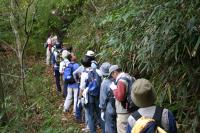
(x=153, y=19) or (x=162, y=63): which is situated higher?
(x=153, y=19)

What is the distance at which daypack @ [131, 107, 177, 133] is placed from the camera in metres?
3.67

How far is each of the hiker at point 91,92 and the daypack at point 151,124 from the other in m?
4.43

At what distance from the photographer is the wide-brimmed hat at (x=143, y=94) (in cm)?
381

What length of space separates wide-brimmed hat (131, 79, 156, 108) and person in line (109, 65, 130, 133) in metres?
2.50

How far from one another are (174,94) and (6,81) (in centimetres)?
747

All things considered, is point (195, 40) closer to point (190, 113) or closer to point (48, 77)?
point (190, 113)

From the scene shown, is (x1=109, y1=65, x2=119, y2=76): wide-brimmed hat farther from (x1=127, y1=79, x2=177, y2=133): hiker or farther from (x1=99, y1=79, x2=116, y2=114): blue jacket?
(x1=127, y1=79, x2=177, y2=133): hiker

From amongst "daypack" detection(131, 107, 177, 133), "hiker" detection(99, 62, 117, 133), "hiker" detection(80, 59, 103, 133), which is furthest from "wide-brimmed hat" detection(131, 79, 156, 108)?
"hiker" detection(80, 59, 103, 133)

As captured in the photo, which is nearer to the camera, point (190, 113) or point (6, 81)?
point (190, 113)

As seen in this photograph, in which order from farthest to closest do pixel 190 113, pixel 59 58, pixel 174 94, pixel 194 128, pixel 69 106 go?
pixel 59 58 → pixel 69 106 → pixel 174 94 → pixel 190 113 → pixel 194 128

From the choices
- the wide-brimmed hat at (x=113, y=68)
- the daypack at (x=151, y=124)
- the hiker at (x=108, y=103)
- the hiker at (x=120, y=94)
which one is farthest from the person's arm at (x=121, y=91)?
the daypack at (x=151, y=124)

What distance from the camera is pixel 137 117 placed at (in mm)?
3916

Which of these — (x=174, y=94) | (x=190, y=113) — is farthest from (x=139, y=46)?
(x=190, y=113)

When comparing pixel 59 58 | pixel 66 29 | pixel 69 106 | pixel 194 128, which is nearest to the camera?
pixel 194 128
